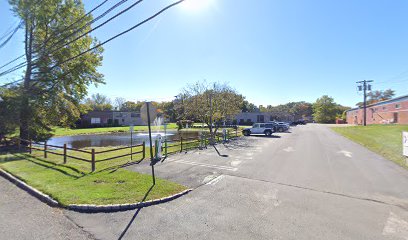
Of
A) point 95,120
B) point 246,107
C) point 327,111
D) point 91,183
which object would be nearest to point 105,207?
point 91,183

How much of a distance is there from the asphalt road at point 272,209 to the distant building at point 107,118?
47.5m

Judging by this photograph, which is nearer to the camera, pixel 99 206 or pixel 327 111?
pixel 99 206

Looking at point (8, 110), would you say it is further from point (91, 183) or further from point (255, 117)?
point (255, 117)

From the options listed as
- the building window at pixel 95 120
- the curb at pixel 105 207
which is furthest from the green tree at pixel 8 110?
the building window at pixel 95 120

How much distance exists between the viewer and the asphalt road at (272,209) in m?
4.39

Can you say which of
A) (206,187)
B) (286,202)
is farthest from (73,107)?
(286,202)

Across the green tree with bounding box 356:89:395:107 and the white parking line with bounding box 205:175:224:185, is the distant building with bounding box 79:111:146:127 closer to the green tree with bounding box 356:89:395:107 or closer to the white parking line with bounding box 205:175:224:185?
the white parking line with bounding box 205:175:224:185

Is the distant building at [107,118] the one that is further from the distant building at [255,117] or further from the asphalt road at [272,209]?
the asphalt road at [272,209]

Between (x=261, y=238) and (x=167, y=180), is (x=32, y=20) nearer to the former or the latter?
(x=167, y=180)

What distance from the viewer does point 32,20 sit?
58.8 feet

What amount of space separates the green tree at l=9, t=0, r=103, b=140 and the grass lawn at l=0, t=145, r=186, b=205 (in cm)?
1049

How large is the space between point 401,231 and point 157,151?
9.98 m

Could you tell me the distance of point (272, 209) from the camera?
545 cm

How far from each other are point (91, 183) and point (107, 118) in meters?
59.6
